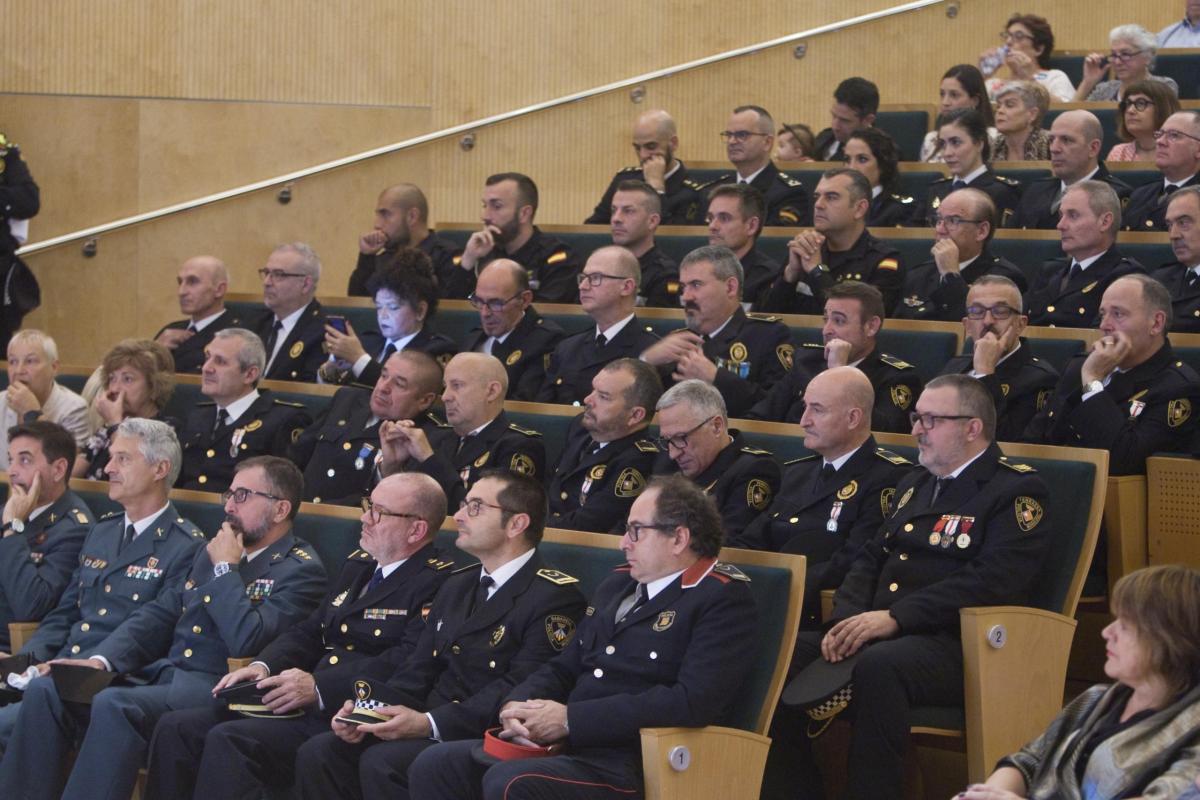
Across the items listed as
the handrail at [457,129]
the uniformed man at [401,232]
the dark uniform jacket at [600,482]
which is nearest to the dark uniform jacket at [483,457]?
the dark uniform jacket at [600,482]

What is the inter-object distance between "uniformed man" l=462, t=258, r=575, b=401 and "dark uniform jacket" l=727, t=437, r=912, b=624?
1.21 metres

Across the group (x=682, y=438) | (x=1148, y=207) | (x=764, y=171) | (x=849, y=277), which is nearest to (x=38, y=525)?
(x=682, y=438)

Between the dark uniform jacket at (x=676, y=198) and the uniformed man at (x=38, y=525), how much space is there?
224cm

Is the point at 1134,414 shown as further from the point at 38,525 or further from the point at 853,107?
the point at 853,107

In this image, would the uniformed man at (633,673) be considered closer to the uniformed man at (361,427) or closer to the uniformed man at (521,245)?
the uniformed man at (361,427)

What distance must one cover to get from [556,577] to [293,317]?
203 cm

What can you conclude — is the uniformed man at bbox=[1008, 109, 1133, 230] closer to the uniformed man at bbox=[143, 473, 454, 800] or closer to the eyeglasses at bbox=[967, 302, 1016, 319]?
the eyeglasses at bbox=[967, 302, 1016, 319]

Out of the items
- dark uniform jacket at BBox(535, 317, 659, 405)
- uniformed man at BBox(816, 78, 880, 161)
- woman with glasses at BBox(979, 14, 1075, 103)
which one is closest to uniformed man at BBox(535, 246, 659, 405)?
dark uniform jacket at BBox(535, 317, 659, 405)

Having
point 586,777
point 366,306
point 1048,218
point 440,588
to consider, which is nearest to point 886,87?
point 1048,218

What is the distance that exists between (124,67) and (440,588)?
3.18 metres

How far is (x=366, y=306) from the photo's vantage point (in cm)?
514

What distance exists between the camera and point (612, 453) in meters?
3.69

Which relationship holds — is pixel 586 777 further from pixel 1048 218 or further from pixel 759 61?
pixel 759 61

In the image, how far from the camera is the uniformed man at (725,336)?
159 inches
